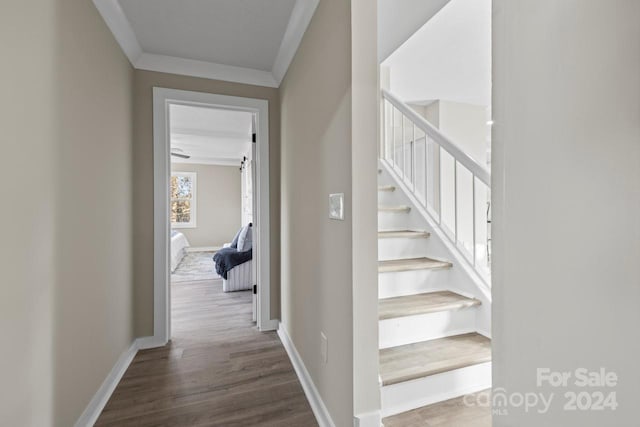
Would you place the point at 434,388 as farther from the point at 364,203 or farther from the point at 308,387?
the point at 364,203

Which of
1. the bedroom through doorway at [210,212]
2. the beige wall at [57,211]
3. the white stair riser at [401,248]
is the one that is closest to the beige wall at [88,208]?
the beige wall at [57,211]

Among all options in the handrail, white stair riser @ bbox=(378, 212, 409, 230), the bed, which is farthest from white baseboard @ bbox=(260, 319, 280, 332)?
the bed

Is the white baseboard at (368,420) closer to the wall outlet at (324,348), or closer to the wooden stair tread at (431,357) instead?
the wooden stair tread at (431,357)

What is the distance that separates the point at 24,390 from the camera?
1.05 m

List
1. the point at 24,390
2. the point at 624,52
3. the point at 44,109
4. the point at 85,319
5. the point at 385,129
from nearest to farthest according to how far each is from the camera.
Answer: the point at 624,52
the point at 24,390
the point at 44,109
the point at 85,319
the point at 385,129

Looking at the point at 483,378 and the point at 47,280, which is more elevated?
the point at 47,280

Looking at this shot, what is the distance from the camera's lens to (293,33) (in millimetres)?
1975

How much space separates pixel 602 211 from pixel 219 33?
2433mm

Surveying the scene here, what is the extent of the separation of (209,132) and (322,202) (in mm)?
4099

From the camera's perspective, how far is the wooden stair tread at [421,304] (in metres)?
1.65

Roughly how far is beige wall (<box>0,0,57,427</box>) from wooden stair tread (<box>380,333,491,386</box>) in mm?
1467

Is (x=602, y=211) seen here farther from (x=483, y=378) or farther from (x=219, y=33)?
(x=219, y=33)

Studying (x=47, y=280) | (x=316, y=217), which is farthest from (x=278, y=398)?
(x=47, y=280)

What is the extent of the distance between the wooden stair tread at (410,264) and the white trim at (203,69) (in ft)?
6.55
